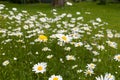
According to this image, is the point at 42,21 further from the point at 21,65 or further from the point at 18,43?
the point at 21,65

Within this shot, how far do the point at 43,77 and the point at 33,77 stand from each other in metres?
0.42

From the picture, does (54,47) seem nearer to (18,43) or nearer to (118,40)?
(18,43)

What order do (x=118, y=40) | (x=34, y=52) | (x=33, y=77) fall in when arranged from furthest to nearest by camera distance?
1. (x=118, y=40)
2. (x=34, y=52)
3. (x=33, y=77)

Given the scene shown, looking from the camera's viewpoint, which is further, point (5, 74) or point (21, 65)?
point (21, 65)

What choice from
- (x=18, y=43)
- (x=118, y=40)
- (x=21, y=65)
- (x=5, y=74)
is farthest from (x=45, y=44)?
(x=118, y=40)

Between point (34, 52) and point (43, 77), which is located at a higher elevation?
point (43, 77)

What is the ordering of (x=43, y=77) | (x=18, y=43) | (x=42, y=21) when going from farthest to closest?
(x=42, y=21)
(x=18, y=43)
(x=43, y=77)

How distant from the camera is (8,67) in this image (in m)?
6.52

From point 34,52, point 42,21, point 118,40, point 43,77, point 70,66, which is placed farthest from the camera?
point 42,21

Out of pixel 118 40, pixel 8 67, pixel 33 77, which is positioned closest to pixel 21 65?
pixel 8 67

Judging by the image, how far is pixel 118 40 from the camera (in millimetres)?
11352

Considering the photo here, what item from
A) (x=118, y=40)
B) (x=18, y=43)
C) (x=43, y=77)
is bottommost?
(x=118, y=40)

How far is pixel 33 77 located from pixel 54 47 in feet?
7.38

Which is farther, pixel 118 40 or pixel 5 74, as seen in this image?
pixel 118 40
